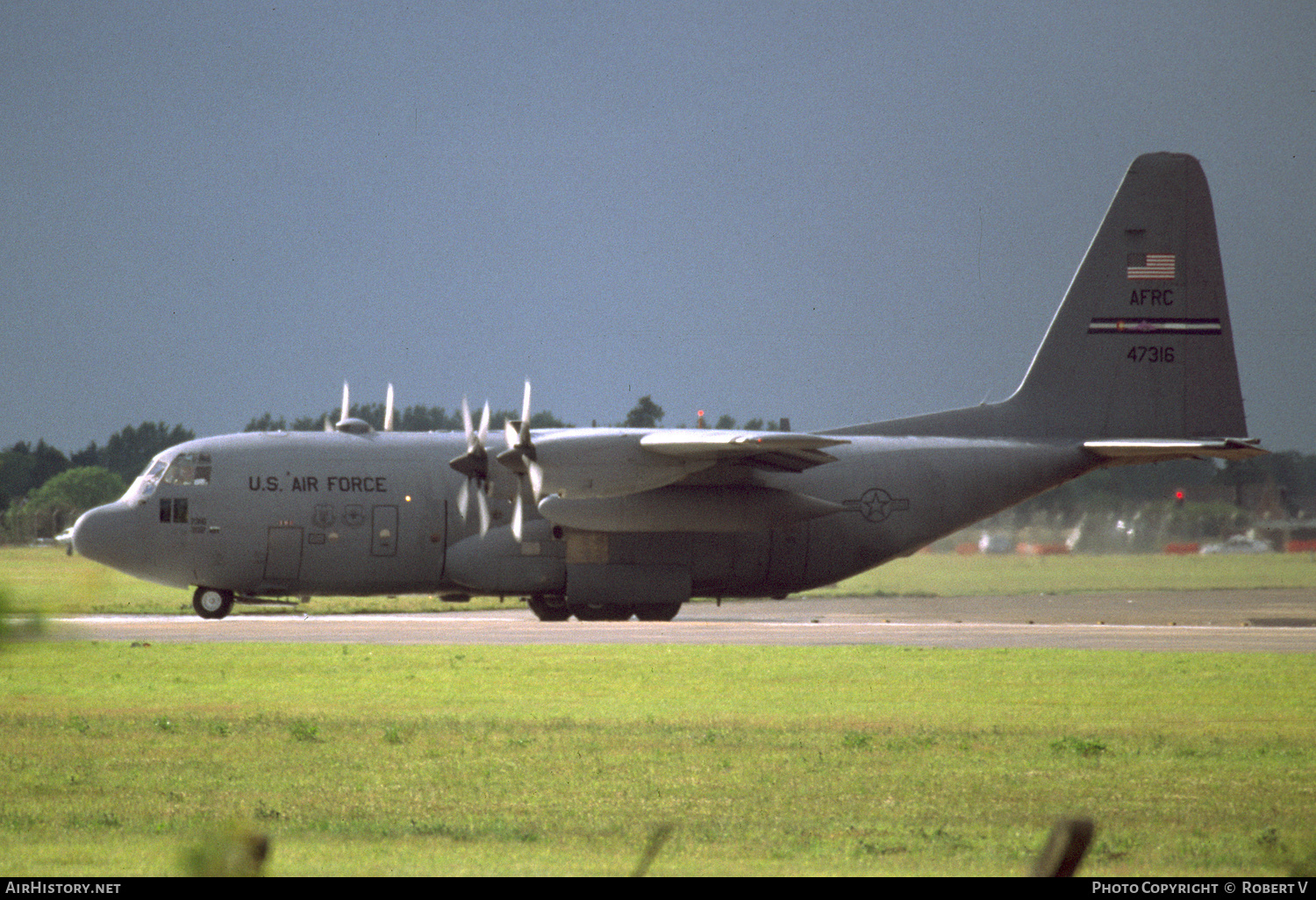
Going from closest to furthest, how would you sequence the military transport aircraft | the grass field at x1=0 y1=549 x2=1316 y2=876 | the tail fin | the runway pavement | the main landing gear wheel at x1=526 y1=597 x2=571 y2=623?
1. the grass field at x1=0 y1=549 x2=1316 y2=876
2. the runway pavement
3. the military transport aircraft
4. the main landing gear wheel at x1=526 y1=597 x2=571 y2=623
5. the tail fin

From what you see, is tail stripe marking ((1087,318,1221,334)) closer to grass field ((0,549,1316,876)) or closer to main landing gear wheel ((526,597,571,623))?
grass field ((0,549,1316,876))

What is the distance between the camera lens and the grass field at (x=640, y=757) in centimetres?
939

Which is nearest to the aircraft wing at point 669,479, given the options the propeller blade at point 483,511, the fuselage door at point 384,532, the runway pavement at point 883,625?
the propeller blade at point 483,511

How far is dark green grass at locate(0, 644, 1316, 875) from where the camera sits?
31.3 ft

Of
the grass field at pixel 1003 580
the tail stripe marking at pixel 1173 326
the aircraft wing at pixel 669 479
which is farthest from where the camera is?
the grass field at pixel 1003 580

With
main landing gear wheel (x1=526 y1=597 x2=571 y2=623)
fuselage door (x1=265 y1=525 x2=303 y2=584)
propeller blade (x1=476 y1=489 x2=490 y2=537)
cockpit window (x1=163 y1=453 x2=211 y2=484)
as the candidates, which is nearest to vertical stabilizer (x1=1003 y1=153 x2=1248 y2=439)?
main landing gear wheel (x1=526 y1=597 x2=571 y2=623)

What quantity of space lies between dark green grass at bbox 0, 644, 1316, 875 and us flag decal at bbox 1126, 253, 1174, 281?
1198 centimetres

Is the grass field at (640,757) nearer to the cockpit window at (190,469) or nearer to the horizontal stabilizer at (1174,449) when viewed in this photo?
the cockpit window at (190,469)

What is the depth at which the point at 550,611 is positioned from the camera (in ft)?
100

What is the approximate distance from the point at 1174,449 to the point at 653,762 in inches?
753

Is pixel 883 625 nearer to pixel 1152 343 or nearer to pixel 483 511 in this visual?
pixel 1152 343

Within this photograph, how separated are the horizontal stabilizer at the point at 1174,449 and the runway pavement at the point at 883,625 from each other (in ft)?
12.2

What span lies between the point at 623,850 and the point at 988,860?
2.53m
